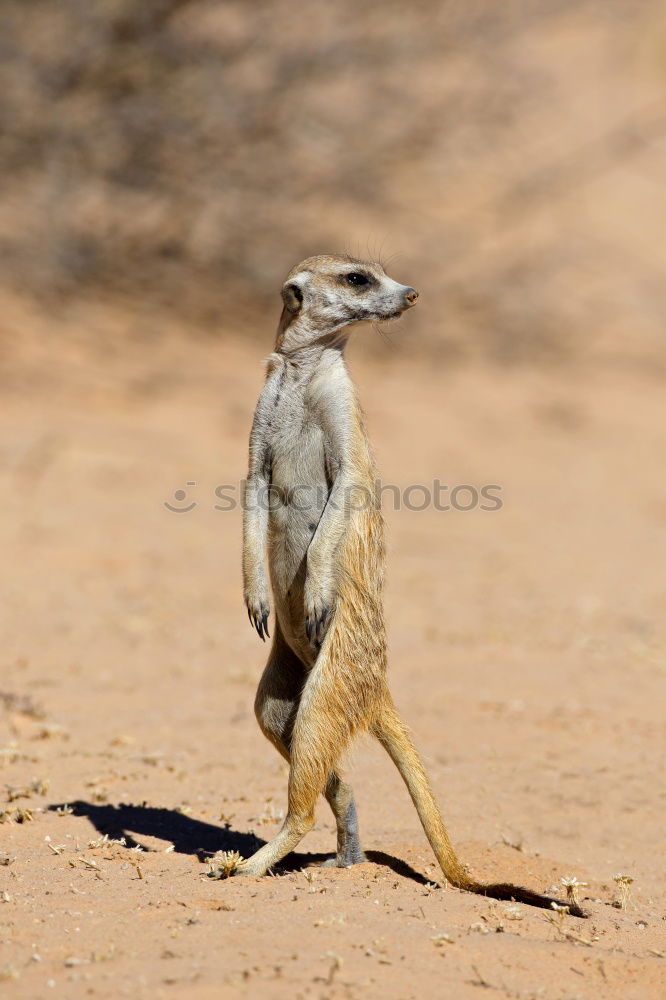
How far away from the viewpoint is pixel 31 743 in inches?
198

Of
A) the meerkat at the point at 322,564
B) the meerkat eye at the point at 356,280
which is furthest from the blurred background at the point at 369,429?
the meerkat eye at the point at 356,280

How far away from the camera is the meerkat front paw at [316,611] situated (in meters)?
3.50

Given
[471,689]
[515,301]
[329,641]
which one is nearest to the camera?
[329,641]

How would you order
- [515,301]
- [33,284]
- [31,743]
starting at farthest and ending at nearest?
1. [515,301]
2. [33,284]
3. [31,743]

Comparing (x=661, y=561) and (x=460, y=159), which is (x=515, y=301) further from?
(x=661, y=561)

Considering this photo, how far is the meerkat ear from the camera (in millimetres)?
3824

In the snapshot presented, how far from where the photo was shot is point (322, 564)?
11.6 feet

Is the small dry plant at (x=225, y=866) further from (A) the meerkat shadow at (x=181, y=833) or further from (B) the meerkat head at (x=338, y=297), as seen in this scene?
(B) the meerkat head at (x=338, y=297)

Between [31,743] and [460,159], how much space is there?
12.6 meters

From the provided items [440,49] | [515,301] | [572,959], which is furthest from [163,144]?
[572,959]

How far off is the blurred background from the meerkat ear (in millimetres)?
452

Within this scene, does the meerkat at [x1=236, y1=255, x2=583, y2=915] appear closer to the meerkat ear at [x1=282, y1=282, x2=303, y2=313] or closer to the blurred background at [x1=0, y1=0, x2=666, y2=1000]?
the meerkat ear at [x1=282, y1=282, x2=303, y2=313]

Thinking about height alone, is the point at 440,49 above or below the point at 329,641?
above

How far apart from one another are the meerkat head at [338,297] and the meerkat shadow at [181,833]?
5.69 ft
